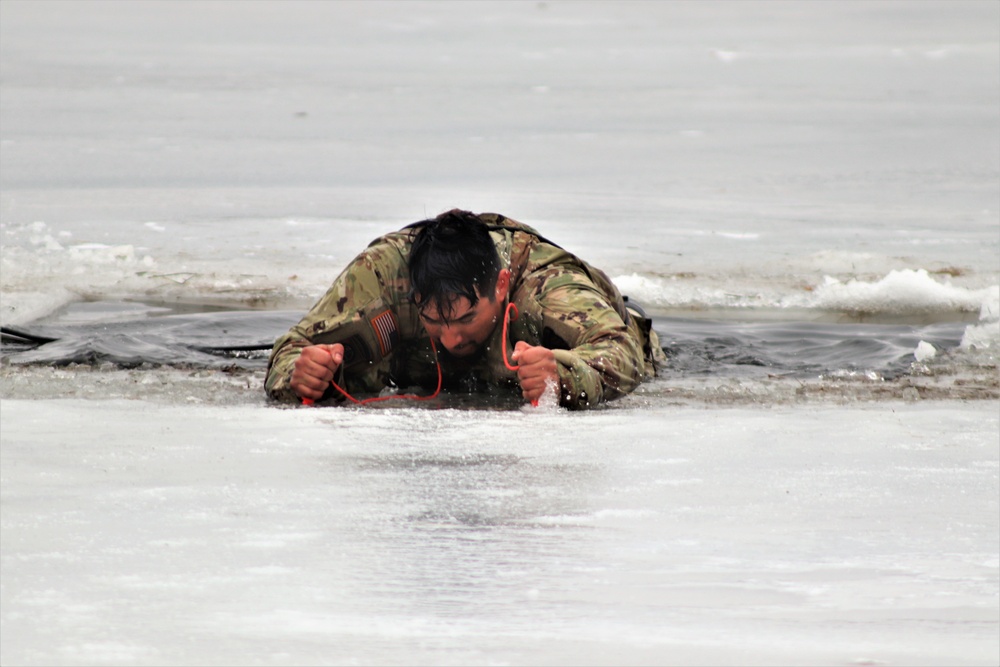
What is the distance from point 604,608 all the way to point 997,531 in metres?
1.00

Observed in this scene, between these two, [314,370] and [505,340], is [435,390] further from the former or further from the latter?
[314,370]

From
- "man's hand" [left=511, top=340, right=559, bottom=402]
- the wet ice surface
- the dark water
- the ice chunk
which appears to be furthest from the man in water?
the ice chunk

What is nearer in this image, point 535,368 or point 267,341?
point 535,368

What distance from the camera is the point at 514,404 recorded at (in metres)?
4.53

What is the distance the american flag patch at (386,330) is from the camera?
4.63 meters

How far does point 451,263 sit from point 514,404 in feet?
1.86

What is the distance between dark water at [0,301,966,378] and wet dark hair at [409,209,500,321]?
1334 mm

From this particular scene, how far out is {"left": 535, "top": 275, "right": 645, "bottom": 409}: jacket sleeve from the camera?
4473 mm

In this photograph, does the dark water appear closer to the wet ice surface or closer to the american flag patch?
the american flag patch

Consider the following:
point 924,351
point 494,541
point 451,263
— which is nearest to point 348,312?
point 451,263

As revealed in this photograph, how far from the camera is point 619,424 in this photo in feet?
13.2

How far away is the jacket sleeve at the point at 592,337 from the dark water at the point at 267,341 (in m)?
0.75

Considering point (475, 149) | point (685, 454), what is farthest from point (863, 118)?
point (685, 454)

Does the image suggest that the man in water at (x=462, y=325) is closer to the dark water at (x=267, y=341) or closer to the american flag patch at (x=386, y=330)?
the american flag patch at (x=386, y=330)
